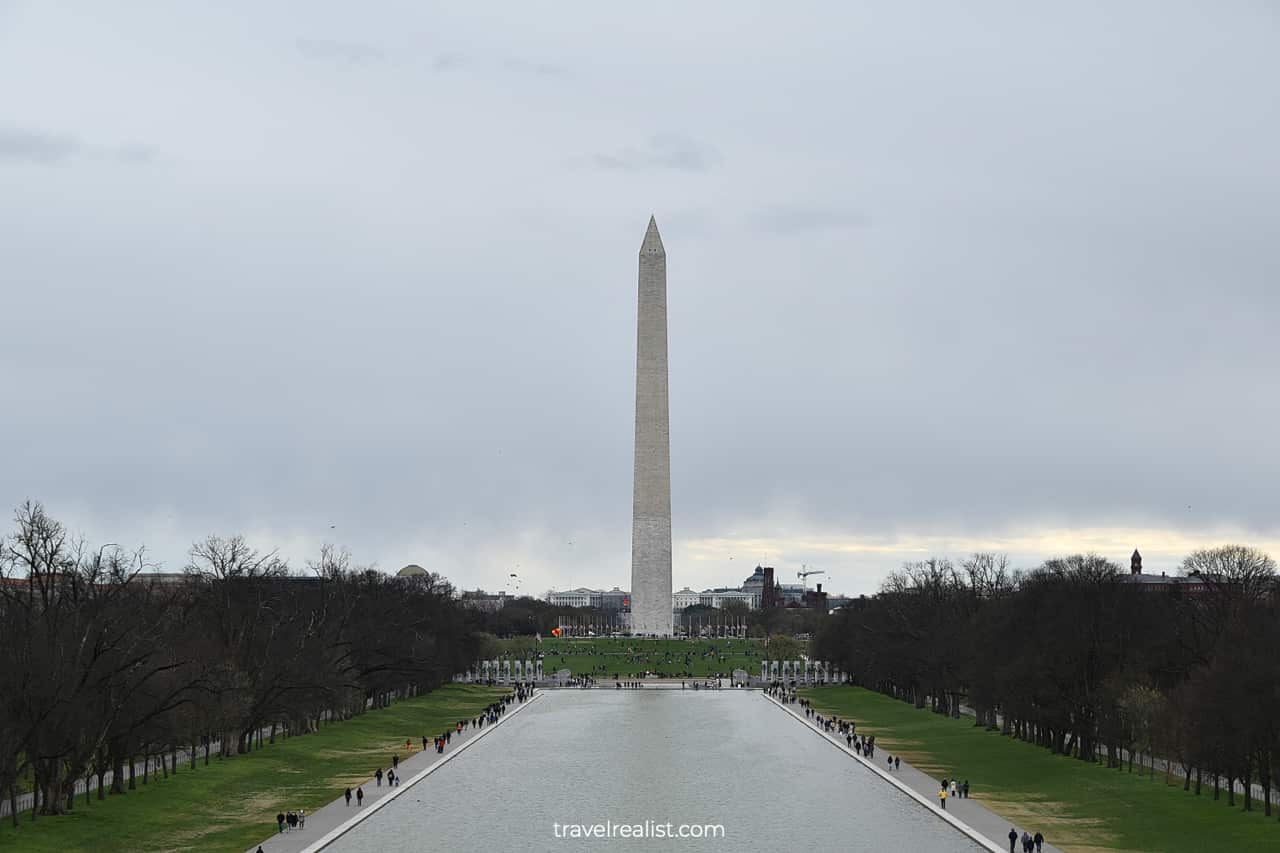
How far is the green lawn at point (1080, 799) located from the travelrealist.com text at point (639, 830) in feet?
28.1

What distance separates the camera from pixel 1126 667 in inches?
A: 2264

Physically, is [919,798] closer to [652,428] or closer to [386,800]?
[386,800]

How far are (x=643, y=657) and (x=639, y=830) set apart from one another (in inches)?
3821

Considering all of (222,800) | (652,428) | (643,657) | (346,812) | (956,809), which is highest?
(652,428)

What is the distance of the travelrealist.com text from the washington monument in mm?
92620

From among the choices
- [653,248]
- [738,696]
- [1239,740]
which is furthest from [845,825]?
[653,248]

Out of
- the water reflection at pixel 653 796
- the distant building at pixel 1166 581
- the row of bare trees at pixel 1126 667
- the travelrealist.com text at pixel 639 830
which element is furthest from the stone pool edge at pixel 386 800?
the distant building at pixel 1166 581

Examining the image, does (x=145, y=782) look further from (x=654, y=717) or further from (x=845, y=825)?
(x=654, y=717)

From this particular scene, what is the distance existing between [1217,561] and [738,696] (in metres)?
31.9

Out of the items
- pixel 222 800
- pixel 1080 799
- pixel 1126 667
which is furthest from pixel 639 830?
pixel 1126 667

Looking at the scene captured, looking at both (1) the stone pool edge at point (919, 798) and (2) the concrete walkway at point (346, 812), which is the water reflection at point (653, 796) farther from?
(2) the concrete walkway at point (346, 812)

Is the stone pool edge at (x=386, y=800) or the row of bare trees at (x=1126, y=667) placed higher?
the row of bare trees at (x=1126, y=667)

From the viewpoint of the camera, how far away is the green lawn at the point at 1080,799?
128ft

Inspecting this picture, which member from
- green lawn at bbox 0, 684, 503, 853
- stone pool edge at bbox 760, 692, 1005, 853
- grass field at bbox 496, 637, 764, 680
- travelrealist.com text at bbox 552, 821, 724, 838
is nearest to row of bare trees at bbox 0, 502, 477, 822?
green lawn at bbox 0, 684, 503, 853
